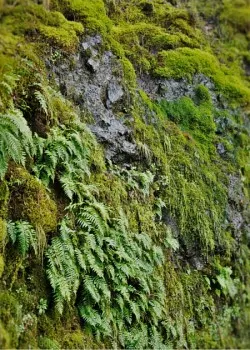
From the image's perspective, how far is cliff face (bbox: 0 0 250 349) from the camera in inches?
183

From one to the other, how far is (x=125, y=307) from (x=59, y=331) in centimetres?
131

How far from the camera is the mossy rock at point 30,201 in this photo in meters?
4.70

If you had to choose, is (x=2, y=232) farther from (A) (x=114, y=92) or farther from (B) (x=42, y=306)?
(A) (x=114, y=92)

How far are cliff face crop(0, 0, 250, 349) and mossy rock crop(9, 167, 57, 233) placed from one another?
0.02m

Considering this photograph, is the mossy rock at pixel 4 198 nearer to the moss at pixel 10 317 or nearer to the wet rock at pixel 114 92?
the moss at pixel 10 317

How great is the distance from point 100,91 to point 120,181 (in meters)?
1.72

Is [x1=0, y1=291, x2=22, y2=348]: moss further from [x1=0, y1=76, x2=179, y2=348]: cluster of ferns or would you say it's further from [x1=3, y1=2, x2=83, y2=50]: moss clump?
[x1=3, y1=2, x2=83, y2=50]: moss clump

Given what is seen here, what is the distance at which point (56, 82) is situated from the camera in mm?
6426

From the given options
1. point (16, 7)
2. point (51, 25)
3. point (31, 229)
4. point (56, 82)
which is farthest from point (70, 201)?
point (51, 25)

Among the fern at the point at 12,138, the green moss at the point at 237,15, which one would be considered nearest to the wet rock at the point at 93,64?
the fern at the point at 12,138

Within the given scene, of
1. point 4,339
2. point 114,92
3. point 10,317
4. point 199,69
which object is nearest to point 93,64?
point 114,92

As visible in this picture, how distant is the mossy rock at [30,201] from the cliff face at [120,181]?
17 millimetres

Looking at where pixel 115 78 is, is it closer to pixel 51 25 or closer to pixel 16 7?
pixel 51 25

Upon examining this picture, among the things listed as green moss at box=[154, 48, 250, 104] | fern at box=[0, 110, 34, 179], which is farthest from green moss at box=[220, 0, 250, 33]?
fern at box=[0, 110, 34, 179]
